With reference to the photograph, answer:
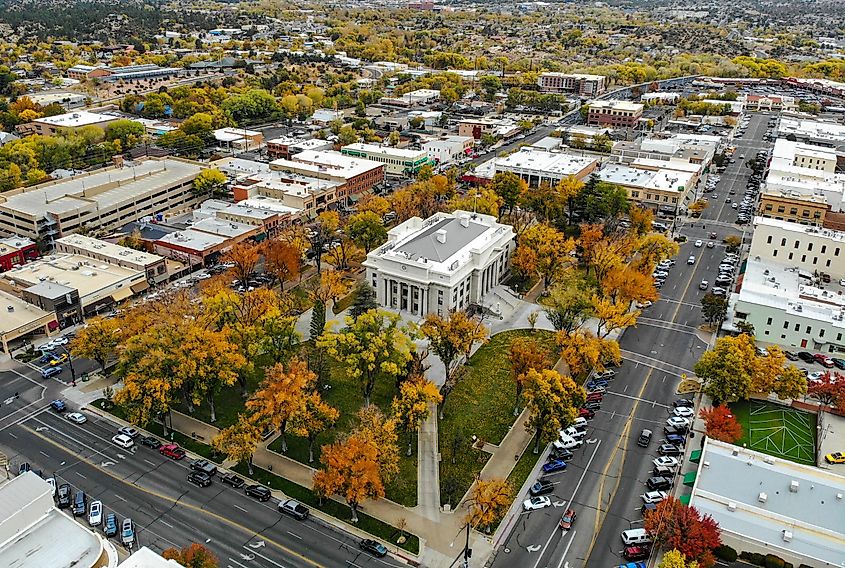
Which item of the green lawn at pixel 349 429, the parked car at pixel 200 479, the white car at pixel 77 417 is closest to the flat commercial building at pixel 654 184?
the green lawn at pixel 349 429

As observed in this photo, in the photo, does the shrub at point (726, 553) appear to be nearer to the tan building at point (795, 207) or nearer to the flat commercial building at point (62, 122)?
the tan building at point (795, 207)

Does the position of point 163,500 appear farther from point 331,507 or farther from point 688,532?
point 688,532

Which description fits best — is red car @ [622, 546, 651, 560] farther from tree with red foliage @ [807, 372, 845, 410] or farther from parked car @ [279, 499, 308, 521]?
tree with red foliage @ [807, 372, 845, 410]

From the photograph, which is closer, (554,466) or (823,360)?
(554,466)

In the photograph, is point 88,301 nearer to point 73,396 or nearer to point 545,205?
point 73,396

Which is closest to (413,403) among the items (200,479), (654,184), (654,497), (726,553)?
(200,479)

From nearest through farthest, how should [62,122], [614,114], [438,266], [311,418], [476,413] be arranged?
[311,418] → [476,413] → [438,266] → [62,122] → [614,114]

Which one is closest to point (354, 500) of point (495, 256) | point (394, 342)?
point (394, 342)
